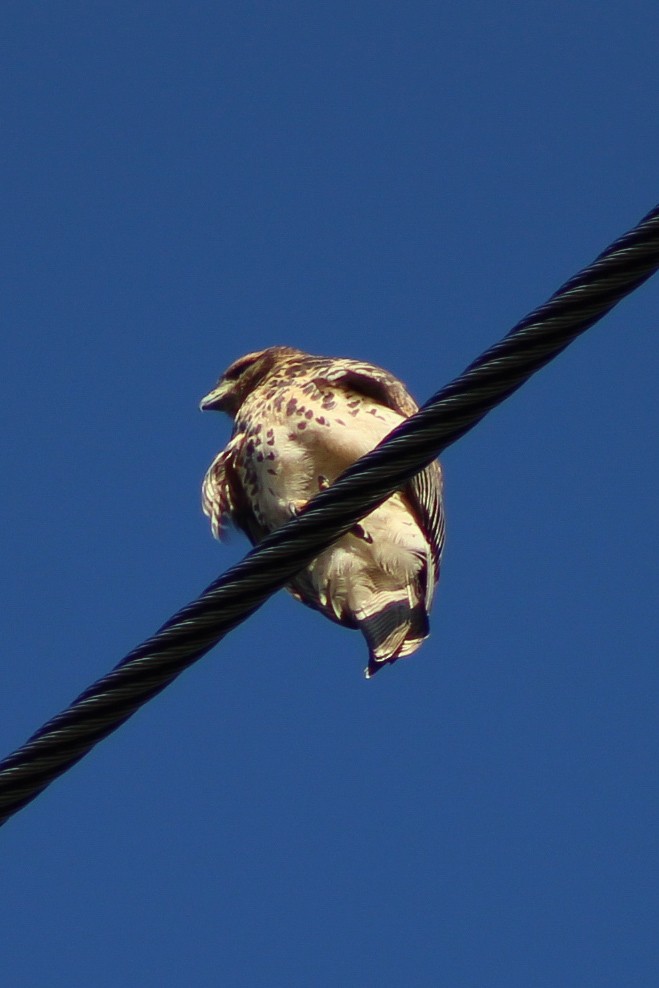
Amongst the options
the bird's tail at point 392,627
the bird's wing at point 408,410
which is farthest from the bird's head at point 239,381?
the bird's tail at point 392,627

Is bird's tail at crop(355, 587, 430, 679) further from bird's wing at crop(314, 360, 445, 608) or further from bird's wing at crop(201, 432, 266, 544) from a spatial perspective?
bird's wing at crop(201, 432, 266, 544)

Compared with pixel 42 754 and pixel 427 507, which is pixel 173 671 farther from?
pixel 427 507

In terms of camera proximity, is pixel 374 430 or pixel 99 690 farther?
pixel 374 430

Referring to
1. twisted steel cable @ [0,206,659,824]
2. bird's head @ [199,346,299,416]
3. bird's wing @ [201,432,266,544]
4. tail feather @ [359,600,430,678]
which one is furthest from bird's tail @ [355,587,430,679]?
twisted steel cable @ [0,206,659,824]

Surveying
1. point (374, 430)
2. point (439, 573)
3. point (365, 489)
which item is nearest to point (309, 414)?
point (374, 430)

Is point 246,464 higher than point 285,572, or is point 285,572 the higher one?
point 246,464

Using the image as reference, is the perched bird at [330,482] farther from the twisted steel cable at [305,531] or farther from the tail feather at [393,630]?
the twisted steel cable at [305,531]

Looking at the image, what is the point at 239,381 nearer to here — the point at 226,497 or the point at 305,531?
the point at 226,497

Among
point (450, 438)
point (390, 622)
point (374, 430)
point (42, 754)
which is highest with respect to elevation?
point (374, 430)
